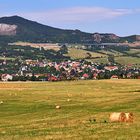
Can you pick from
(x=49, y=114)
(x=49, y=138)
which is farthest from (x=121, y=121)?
(x=49, y=114)

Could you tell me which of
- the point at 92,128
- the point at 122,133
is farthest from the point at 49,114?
the point at 122,133

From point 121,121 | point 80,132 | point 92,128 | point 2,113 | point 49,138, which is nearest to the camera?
point 49,138

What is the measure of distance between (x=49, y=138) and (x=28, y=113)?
89.5ft

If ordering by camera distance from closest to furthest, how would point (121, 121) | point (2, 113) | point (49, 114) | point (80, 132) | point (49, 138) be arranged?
1. point (49, 138)
2. point (80, 132)
3. point (121, 121)
4. point (49, 114)
5. point (2, 113)

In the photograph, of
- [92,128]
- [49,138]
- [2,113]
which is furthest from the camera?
[2,113]

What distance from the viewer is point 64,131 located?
2969cm

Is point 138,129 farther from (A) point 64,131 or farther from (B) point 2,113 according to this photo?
(B) point 2,113

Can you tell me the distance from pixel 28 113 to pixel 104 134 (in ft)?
88.5

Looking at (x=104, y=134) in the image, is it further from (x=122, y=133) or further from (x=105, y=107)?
(x=105, y=107)

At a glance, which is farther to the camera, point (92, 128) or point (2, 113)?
point (2, 113)

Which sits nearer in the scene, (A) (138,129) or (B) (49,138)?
(B) (49,138)

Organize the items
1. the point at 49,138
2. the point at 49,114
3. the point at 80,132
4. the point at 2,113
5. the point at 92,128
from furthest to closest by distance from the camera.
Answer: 1. the point at 2,113
2. the point at 49,114
3. the point at 92,128
4. the point at 80,132
5. the point at 49,138

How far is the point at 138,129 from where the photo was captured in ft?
95.9

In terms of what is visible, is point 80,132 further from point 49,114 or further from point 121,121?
point 49,114
